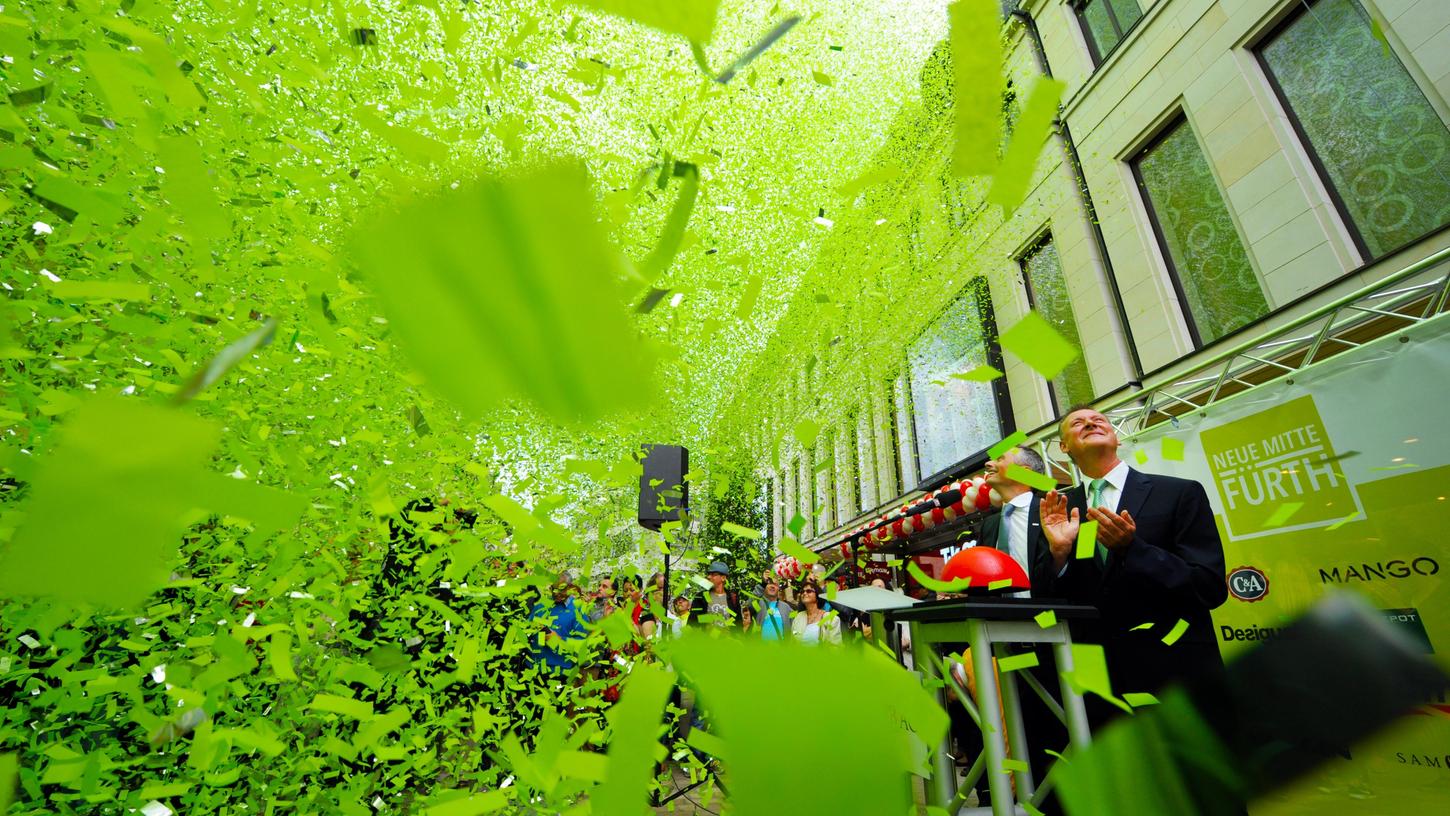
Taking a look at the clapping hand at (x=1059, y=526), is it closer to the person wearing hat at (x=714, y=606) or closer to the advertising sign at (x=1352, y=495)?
the advertising sign at (x=1352, y=495)

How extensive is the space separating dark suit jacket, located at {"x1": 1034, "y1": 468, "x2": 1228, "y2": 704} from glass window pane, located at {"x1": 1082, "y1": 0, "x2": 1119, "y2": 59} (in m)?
5.59

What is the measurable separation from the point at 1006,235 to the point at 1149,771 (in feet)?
19.5

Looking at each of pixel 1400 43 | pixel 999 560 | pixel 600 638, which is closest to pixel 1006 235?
pixel 1400 43

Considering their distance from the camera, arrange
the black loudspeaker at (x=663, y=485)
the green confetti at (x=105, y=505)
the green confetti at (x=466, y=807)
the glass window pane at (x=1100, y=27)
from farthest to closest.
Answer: the glass window pane at (x=1100, y=27)
the black loudspeaker at (x=663, y=485)
the green confetti at (x=466, y=807)
the green confetti at (x=105, y=505)

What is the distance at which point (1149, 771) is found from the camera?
236 millimetres

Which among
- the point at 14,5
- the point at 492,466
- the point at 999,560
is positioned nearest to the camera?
the point at 14,5

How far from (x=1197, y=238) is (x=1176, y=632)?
14.2ft

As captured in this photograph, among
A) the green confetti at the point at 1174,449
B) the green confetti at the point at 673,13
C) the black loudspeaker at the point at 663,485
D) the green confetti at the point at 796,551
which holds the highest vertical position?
the black loudspeaker at the point at 663,485

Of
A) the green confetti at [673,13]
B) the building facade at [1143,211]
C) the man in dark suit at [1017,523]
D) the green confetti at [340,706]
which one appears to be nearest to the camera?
the green confetti at [673,13]

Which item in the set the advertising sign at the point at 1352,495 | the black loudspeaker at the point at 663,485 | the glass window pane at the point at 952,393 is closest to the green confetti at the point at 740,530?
the advertising sign at the point at 1352,495

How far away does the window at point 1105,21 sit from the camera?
487 centimetres

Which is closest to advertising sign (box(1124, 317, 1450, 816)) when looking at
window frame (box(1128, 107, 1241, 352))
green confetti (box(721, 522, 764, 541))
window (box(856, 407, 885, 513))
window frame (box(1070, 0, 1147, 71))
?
green confetti (box(721, 522, 764, 541))

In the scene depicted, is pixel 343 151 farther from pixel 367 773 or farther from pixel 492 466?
pixel 367 773

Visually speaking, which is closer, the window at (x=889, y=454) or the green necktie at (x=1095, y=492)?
the green necktie at (x=1095, y=492)
